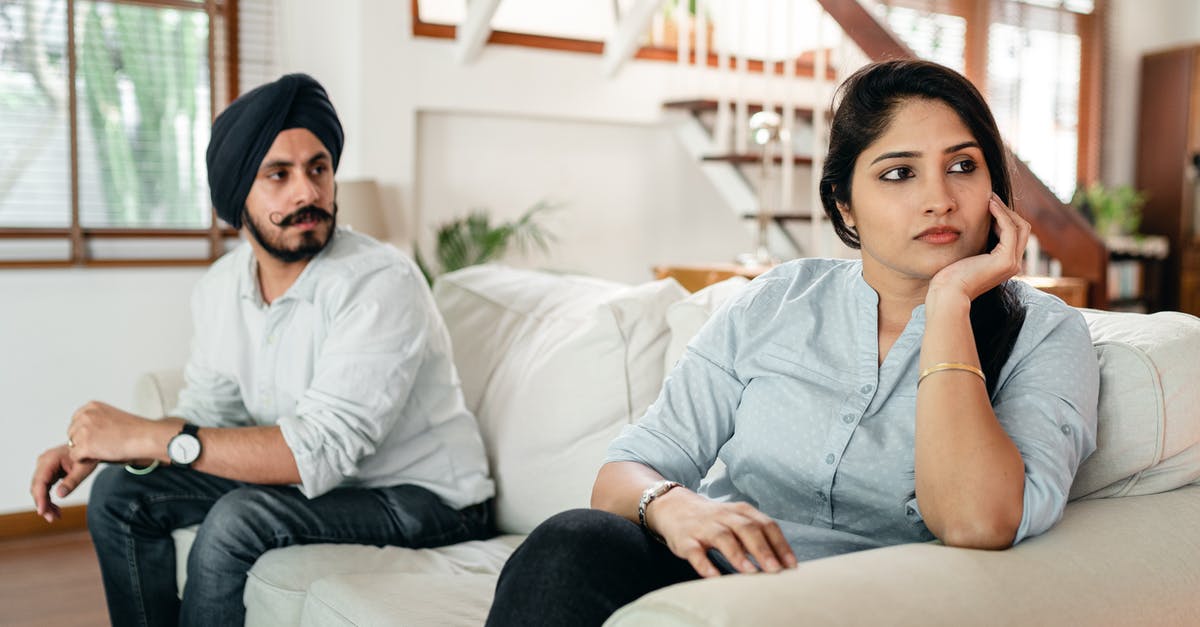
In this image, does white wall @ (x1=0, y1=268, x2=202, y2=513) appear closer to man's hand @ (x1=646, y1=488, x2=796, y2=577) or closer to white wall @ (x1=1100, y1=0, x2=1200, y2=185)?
man's hand @ (x1=646, y1=488, x2=796, y2=577)

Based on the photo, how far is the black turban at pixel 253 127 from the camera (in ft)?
6.76

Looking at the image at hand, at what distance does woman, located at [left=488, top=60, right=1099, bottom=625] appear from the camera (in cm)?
114

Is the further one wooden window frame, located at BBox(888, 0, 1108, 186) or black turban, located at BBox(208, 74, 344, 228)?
wooden window frame, located at BBox(888, 0, 1108, 186)

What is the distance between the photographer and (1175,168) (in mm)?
6105

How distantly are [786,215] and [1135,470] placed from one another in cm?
311

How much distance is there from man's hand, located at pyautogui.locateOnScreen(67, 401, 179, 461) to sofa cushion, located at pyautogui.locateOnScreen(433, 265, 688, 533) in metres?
0.61

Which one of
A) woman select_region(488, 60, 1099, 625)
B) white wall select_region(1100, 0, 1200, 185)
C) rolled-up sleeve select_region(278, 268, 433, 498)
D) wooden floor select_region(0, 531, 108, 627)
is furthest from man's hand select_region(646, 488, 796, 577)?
white wall select_region(1100, 0, 1200, 185)

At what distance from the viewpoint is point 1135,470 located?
1338mm

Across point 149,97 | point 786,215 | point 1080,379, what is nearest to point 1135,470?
point 1080,379

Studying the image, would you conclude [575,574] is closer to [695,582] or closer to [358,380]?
[695,582]

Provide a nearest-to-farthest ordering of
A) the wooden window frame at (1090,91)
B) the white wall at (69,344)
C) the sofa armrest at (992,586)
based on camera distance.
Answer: the sofa armrest at (992,586)
the white wall at (69,344)
the wooden window frame at (1090,91)

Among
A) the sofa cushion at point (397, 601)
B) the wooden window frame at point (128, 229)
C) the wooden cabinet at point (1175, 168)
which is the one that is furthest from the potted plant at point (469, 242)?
the wooden cabinet at point (1175, 168)

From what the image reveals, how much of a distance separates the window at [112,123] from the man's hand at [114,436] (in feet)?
6.39

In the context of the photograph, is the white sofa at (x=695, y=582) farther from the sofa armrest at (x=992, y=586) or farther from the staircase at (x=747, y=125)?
the staircase at (x=747, y=125)
